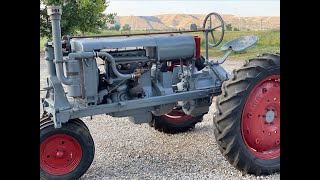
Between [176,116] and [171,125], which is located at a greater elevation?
[176,116]

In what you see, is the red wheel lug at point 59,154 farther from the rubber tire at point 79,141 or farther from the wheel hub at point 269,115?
the wheel hub at point 269,115

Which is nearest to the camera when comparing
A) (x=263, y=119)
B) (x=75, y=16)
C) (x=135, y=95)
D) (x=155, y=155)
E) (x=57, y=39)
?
(x=57, y=39)

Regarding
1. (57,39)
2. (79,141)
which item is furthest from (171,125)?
(57,39)

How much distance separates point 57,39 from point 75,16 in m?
9.39

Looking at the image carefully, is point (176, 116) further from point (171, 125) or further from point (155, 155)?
point (155, 155)

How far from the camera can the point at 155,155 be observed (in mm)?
4957

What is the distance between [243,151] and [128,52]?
1.60 m

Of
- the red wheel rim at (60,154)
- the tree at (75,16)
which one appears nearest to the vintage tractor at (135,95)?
the red wheel rim at (60,154)

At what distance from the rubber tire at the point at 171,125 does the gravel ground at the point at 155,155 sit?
7 centimetres

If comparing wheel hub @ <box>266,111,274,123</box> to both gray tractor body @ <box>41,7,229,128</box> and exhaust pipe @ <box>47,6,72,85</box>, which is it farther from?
exhaust pipe @ <box>47,6,72,85</box>

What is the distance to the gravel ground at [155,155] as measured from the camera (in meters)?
4.38

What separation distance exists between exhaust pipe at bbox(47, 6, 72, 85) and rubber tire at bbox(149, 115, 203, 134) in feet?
5.86

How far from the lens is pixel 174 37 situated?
475cm

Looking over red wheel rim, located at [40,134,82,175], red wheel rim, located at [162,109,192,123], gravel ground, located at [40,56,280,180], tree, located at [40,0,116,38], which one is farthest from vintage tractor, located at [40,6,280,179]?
tree, located at [40,0,116,38]
